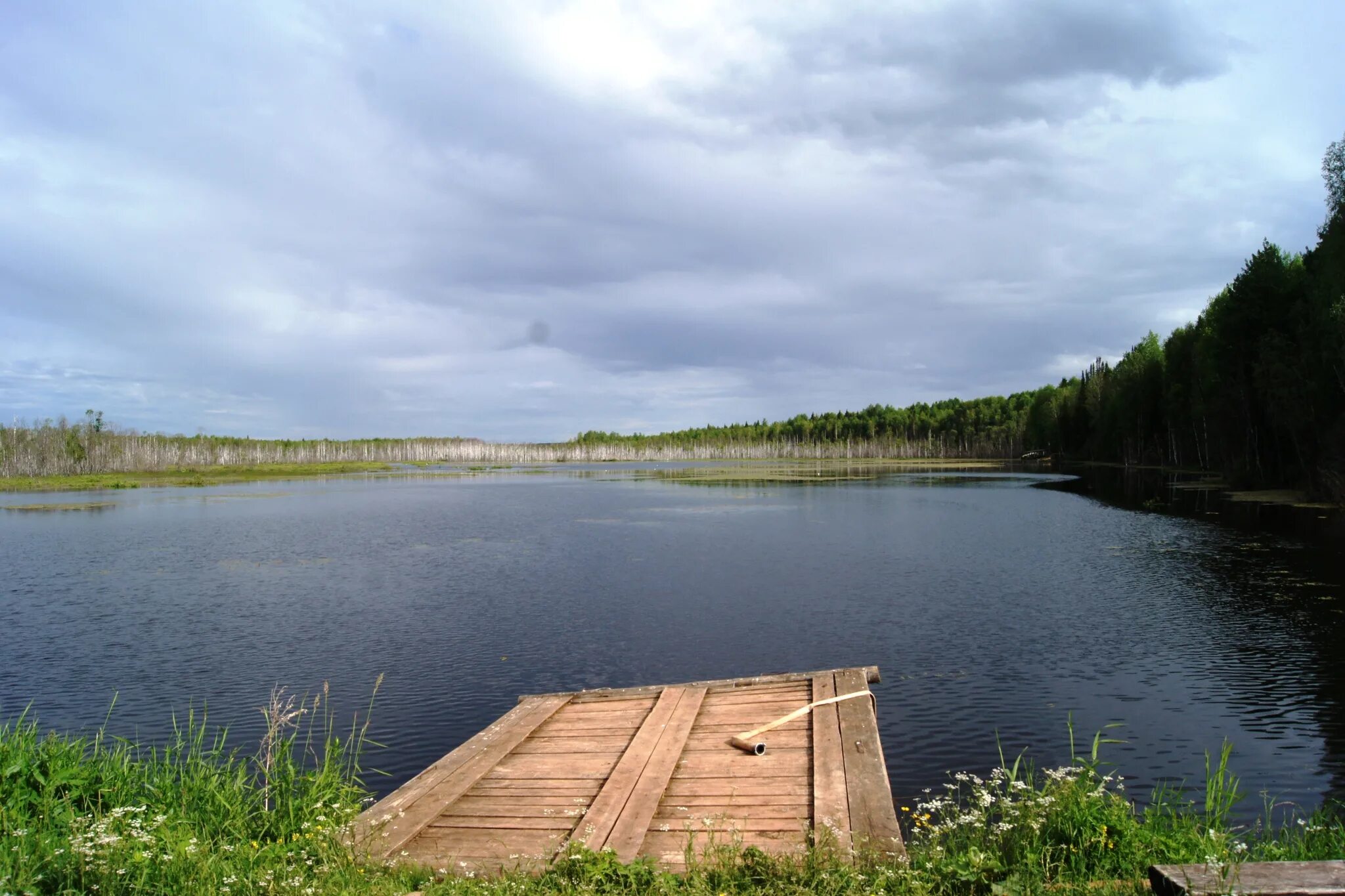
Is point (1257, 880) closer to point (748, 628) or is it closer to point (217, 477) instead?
point (748, 628)

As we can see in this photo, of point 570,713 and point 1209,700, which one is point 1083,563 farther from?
point 570,713

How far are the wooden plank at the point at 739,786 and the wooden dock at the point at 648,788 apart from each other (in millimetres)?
17

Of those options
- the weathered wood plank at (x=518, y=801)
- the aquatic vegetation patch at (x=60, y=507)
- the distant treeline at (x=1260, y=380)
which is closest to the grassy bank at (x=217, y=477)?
the aquatic vegetation patch at (x=60, y=507)

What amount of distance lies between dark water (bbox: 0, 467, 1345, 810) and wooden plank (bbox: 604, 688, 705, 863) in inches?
99.0

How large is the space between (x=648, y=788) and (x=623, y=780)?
32cm

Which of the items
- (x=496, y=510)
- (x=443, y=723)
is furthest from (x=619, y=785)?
(x=496, y=510)

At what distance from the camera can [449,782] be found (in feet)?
24.9

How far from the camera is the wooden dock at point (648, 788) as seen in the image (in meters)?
6.23

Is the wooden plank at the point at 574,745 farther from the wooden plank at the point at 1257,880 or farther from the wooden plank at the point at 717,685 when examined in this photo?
the wooden plank at the point at 1257,880

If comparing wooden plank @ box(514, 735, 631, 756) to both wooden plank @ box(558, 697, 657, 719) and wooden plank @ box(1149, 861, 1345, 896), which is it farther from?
wooden plank @ box(1149, 861, 1345, 896)

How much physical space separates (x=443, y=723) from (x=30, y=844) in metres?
6.04

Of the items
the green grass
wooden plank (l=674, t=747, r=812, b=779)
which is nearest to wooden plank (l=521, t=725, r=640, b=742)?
wooden plank (l=674, t=747, r=812, b=779)

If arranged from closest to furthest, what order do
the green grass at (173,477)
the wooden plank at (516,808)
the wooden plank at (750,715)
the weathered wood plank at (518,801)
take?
the wooden plank at (516,808)
the weathered wood plank at (518,801)
the wooden plank at (750,715)
the green grass at (173,477)

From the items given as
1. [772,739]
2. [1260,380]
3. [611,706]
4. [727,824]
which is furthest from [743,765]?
[1260,380]
